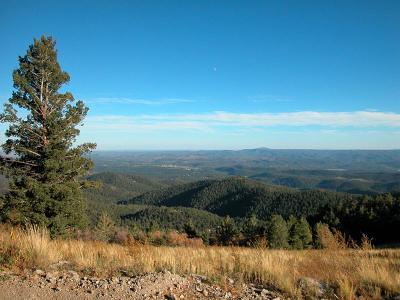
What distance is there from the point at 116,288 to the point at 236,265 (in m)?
2.43

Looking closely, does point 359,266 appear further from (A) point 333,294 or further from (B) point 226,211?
(B) point 226,211

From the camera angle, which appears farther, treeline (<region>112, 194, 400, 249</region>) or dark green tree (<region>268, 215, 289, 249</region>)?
treeline (<region>112, 194, 400, 249</region>)

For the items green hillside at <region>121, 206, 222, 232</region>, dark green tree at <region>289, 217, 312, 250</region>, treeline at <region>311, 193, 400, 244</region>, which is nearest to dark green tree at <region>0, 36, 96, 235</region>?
dark green tree at <region>289, 217, 312, 250</region>

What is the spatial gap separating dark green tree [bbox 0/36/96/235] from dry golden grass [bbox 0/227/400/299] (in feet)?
35.0

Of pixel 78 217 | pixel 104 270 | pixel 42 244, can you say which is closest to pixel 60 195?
pixel 78 217

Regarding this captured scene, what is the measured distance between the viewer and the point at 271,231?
161 feet

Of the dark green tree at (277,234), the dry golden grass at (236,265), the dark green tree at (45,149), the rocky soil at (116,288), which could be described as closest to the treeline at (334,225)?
the dark green tree at (277,234)

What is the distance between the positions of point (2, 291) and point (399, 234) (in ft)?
209

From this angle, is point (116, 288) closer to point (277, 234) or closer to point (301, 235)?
point (277, 234)

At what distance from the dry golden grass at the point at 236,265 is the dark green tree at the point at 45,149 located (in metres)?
10.7

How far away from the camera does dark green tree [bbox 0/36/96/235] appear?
17703 millimetres

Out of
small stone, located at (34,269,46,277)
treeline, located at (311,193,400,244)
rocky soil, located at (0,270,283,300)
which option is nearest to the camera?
rocky soil, located at (0,270,283,300)

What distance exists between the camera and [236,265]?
684 centimetres

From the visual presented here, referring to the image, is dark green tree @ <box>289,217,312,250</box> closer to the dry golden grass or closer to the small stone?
the dry golden grass
